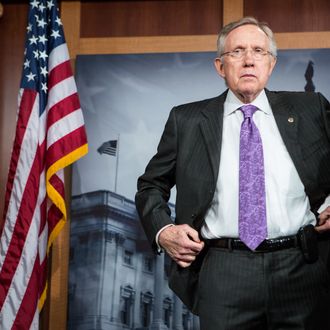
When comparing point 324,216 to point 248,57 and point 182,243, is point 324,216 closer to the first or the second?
point 182,243

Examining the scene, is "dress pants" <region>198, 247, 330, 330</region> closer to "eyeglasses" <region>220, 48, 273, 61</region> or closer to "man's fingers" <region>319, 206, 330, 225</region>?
"man's fingers" <region>319, 206, 330, 225</region>

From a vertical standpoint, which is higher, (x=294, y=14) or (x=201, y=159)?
(x=294, y=14)

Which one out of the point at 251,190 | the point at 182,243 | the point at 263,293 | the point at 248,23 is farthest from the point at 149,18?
the point at 263,293

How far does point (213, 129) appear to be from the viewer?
1918 mm

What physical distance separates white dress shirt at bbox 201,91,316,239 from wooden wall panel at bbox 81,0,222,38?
5.32 ft

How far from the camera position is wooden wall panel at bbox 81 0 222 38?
3375 millimetres

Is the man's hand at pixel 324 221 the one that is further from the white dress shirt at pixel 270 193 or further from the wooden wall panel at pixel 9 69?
the wooden wall panel at pixel 9 69

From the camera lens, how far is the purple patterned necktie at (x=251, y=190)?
1.75 metres

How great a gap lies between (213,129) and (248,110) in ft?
0.42

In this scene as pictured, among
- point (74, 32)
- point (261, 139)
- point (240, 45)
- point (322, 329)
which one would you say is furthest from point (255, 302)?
point (74, 32)

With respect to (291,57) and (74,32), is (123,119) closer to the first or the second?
(74,32)

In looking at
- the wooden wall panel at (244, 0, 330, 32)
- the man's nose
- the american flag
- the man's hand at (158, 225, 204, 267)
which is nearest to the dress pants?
the man's hand at (158, 225, 204, 267)

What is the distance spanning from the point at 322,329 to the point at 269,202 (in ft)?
1.37

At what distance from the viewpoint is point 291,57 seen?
127 inches
